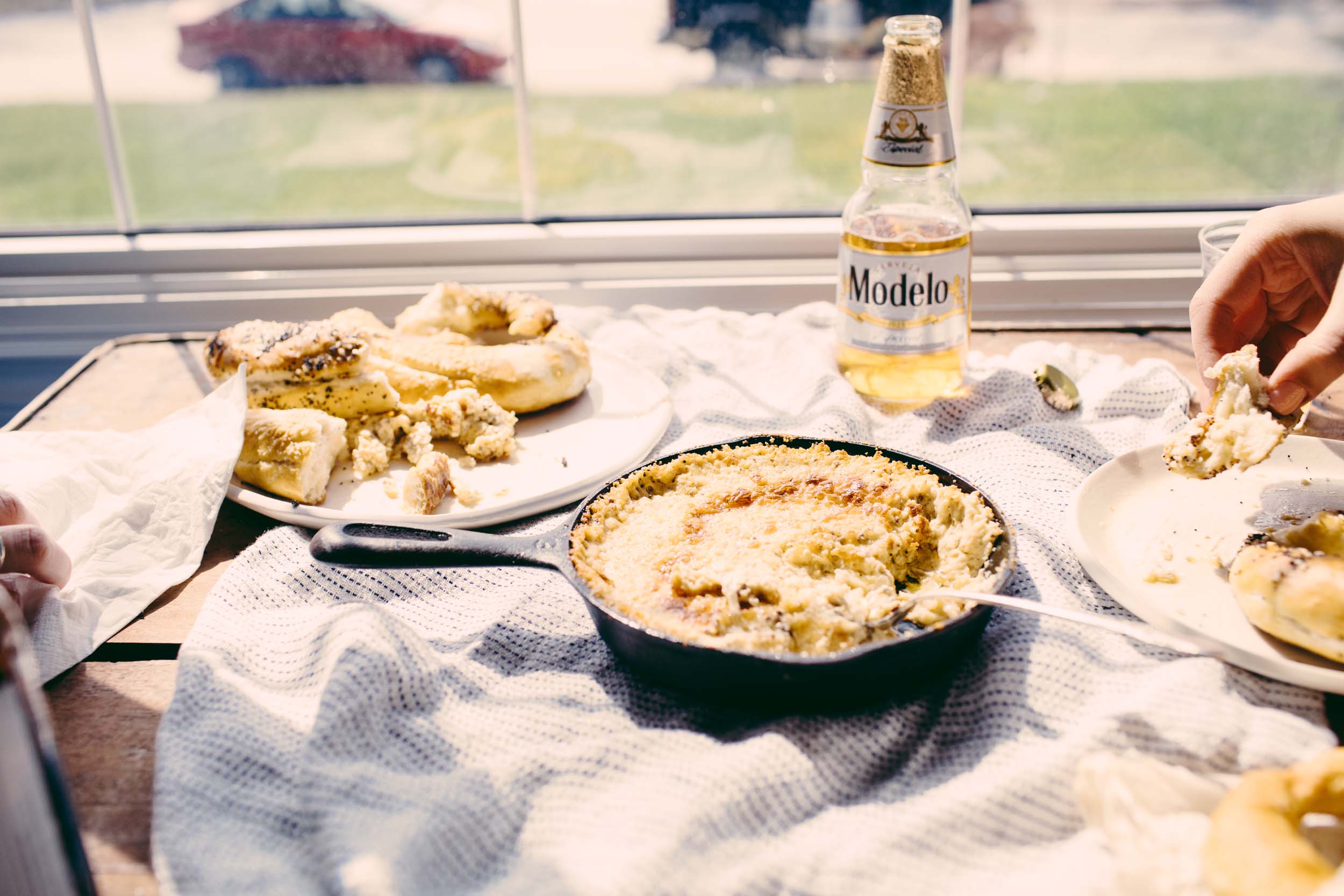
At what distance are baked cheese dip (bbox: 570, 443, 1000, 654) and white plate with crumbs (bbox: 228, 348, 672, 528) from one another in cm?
19

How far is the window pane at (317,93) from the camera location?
2201 millimetres

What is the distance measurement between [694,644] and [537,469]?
53cm

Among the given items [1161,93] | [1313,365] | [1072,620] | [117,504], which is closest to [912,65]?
[1313,365]

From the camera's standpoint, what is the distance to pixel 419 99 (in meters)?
2.45

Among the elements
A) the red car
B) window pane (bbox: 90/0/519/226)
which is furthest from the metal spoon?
the red car

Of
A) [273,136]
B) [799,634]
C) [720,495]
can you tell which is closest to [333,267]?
[273,136]

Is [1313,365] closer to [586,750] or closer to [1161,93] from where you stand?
[586,750]

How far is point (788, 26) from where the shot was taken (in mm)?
2289

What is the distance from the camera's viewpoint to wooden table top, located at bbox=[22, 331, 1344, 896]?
0.77 metres

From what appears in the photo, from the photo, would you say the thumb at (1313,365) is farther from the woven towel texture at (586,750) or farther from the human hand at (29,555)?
the human hand at (29,555)

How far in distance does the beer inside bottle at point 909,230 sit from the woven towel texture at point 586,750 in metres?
0.36

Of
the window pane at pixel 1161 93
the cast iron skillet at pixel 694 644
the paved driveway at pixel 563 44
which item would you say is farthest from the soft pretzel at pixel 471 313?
the window pane at pixel 1161 93

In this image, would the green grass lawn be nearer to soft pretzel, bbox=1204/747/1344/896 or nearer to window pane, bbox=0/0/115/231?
window pane, bbox=0/0/115/231

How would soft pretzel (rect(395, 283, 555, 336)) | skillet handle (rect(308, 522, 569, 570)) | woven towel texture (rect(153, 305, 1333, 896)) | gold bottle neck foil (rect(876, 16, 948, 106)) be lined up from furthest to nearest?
soft pretzel (rect(395, 283, 555, 336))
gold bottle neck foil (rect(876, 16, 948, 106))
skillet handle (rect(308, 522, 569, 570))
woven towel texture (rect(153, 305, 1333, 896))
